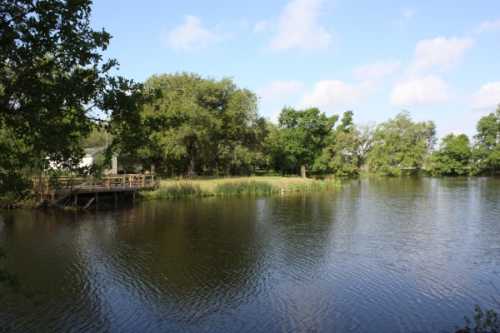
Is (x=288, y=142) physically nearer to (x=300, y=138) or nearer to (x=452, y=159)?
(x=300, y=138)

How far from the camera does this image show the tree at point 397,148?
87.2 meters


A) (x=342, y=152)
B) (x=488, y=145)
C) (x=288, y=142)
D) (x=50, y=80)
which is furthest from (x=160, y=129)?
(x=488, y=145)

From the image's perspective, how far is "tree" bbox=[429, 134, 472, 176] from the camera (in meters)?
86.1

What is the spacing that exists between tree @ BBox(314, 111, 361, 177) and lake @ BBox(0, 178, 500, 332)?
45984 millimetres

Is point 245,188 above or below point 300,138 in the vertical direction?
below

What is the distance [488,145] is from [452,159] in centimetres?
764

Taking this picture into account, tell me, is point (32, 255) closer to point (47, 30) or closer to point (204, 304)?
point (204, 304)

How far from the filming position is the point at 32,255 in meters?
19.1

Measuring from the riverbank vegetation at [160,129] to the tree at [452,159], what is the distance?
0.20 metres

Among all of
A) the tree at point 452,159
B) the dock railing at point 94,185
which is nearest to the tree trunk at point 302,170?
the tree at point 452,159

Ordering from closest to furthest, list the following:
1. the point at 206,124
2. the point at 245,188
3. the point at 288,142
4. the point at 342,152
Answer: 1. the point at 245,188
2. the point at 206,124
3. the point at 288,142
4. the point at 342,152

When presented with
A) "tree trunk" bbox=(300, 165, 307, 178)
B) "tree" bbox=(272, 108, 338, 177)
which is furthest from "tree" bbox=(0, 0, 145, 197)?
"tree trunk" bbox=(300, 165, 307, 178)

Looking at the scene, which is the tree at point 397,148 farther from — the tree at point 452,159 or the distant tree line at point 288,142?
the tree at point 452,159

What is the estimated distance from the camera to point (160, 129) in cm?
858
